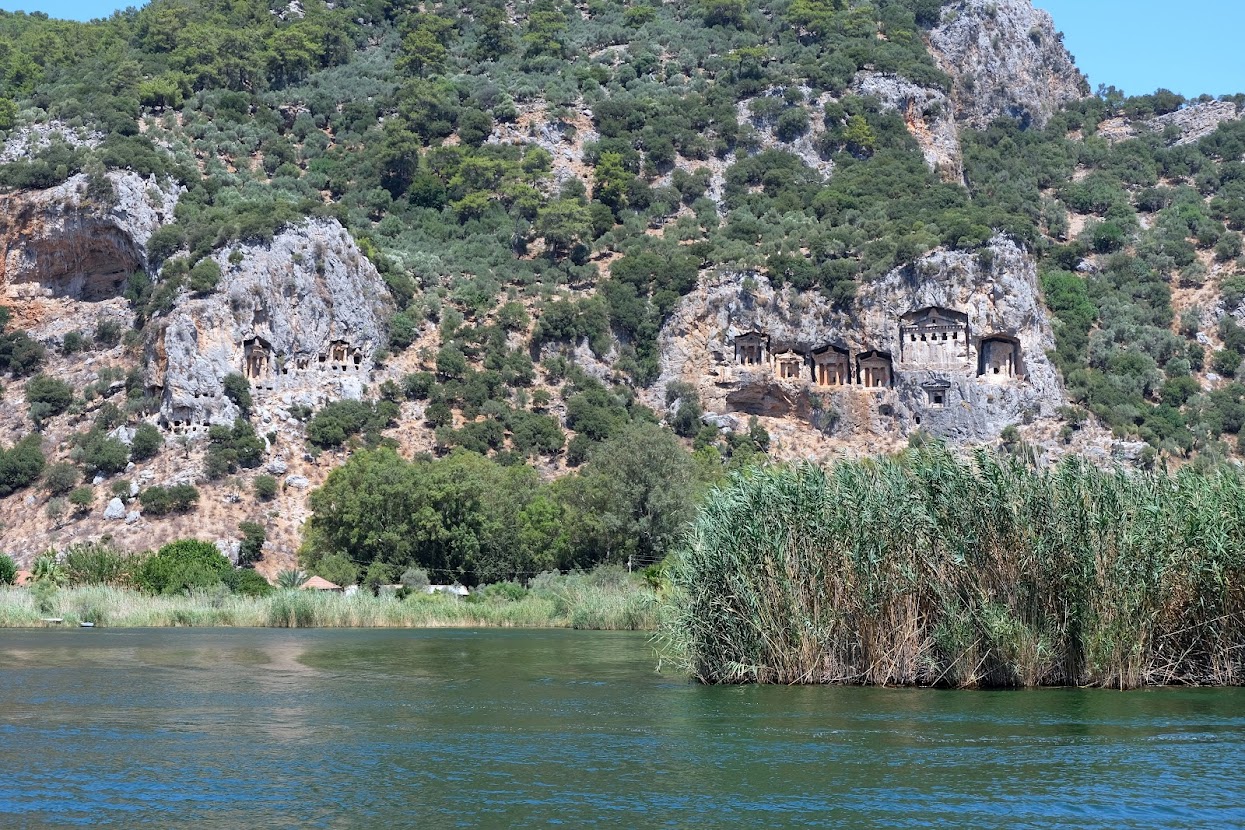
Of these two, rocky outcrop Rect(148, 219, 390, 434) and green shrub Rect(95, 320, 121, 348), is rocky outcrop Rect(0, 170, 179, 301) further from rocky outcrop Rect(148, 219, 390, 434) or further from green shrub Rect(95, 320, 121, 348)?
rocky outcrop Rect(148, 219, 390, 434)

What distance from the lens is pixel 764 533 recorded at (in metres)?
29.2

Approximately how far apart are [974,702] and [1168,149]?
11458 centimetres

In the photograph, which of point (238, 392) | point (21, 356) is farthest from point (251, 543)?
point (21, 356)

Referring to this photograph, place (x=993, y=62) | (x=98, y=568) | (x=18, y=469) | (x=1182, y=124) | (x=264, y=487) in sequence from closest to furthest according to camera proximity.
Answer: (x=98, y=568), (x=18, y=469), (x=264, y=487), (x=1182, y=124), (x=993, y=62)

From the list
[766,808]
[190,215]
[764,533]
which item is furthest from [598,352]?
[766,808]

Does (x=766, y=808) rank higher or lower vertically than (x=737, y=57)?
lower

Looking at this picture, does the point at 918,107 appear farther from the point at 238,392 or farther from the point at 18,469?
the point at 18,469

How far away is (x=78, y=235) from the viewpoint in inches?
3543

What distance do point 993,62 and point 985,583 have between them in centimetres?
12057

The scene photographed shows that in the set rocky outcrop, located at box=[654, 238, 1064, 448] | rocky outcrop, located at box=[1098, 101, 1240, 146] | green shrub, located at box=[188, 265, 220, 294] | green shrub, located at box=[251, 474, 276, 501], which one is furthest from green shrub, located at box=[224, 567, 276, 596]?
rocky outcrop, located at box=[1098, 101, 1240, 146]

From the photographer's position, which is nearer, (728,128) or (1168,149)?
(728,128)

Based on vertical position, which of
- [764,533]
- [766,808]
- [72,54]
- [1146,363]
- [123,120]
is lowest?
[766,808]

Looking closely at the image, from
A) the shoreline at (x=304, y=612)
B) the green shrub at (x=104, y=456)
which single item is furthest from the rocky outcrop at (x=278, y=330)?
the shoreline at (x=304, y=612)

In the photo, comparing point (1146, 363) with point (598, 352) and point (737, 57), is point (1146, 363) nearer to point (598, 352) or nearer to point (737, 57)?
point (598, 352)
